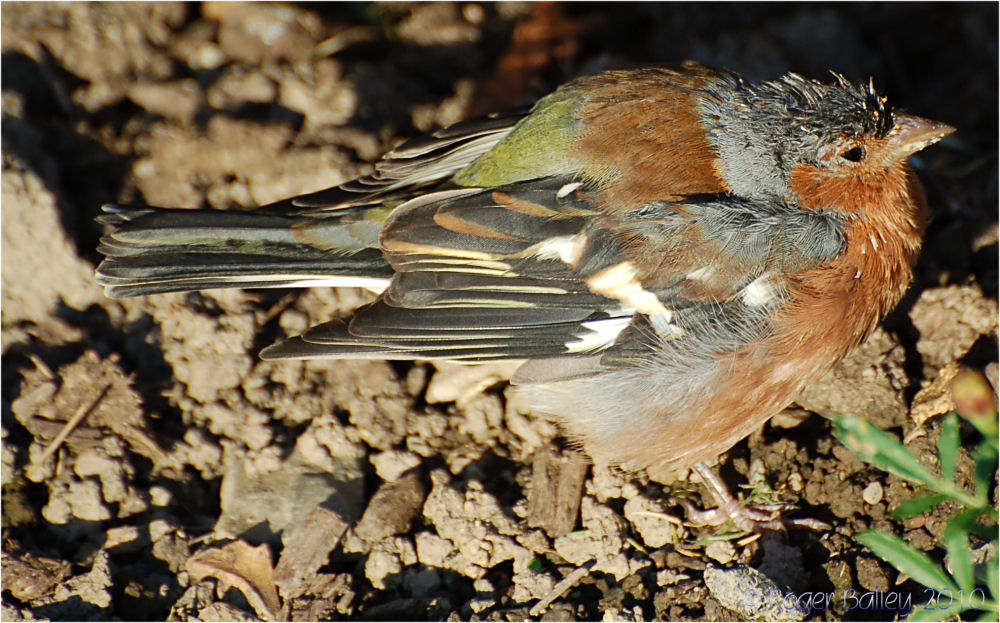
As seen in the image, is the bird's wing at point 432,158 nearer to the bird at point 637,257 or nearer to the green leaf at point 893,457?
the bird at point 637,257

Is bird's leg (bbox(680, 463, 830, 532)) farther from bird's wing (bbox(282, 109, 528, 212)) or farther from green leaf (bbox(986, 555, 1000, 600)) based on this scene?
bird's wing (bbox(282, 109, 528, 212))

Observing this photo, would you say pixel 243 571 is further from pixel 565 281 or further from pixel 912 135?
pixel 912 135

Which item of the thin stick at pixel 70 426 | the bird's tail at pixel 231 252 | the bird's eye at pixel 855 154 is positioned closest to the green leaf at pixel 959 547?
the bird's eye at pixel 855 154

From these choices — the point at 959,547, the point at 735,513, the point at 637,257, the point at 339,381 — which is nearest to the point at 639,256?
the point at 637,257

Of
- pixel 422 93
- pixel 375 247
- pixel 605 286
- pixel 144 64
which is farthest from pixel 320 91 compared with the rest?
pixel 605 286

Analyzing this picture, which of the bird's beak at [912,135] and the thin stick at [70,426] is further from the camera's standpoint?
the thin stick at [70,426]

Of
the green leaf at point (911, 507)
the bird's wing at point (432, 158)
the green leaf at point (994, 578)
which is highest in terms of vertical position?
the bird's wing at point (432, 158)

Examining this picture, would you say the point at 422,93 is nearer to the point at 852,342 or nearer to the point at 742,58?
the point at 742,58
